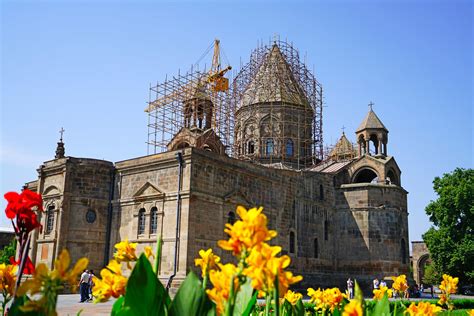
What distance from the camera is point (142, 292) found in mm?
2340

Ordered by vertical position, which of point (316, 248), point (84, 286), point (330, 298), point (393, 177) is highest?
point (393, 177)

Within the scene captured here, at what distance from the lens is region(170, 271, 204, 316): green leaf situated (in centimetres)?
239

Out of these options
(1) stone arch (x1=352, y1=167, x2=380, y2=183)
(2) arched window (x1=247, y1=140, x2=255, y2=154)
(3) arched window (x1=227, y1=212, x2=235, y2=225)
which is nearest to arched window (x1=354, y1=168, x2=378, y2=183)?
(1) stone arch (x1=352, y1=167, x2=380, y2=183)

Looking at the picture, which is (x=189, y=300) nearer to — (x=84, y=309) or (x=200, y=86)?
(x=84, y=309)

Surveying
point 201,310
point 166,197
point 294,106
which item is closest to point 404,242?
point 294,106

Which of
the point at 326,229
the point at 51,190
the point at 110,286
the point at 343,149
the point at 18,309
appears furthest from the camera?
the point at 343,149

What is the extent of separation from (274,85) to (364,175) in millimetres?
8846

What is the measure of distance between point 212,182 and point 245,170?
8.32 feet

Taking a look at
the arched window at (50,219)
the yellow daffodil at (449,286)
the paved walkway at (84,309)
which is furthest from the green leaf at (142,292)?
the arched window at (50,219)

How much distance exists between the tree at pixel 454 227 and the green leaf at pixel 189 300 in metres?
30.9

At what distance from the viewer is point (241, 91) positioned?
3362 centimetres

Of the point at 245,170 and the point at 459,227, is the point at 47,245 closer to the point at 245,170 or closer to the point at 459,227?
the point at 245,170

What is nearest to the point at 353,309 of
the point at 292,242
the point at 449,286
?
the point at 449,286

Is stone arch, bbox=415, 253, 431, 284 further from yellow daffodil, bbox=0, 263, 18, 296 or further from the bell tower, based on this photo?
yellow daffodil, bbox=0, 263, 18, 296
